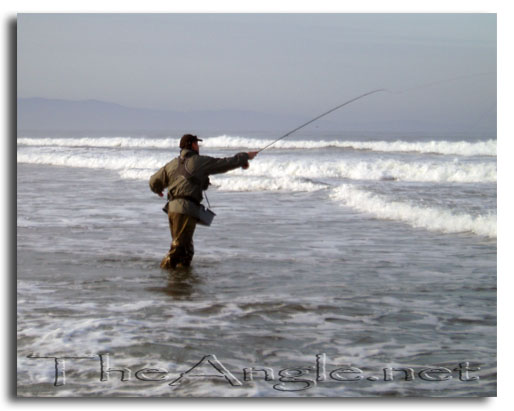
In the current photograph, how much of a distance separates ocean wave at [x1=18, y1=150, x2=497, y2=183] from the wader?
16.5 ft

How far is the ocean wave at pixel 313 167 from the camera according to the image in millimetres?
11047

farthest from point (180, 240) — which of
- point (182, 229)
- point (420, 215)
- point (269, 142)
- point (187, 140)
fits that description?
point (420, 215)

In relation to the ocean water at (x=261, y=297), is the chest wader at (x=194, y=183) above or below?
above

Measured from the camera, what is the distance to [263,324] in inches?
162

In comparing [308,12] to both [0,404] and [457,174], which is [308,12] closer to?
[0,404]

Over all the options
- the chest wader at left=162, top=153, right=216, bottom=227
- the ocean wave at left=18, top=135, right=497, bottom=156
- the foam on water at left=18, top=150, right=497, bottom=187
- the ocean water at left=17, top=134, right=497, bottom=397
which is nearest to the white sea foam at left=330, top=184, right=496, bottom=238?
the ocean water at left=17, top=134, right=497, bottom=397

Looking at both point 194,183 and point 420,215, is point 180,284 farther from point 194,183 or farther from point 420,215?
point 420,215

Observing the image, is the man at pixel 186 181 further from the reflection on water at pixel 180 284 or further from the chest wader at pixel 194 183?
the reflection on water at pixel 180 284

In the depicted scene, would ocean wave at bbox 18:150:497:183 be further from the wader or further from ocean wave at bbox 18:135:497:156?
the wader

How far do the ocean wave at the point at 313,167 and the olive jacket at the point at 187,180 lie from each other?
17.2ft

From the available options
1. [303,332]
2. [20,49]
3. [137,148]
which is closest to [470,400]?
[303,332]

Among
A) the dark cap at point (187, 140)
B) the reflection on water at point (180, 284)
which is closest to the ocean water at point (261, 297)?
the reflection on water at point (180, 284)

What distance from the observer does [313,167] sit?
533 inches

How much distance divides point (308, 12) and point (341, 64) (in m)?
0.49
